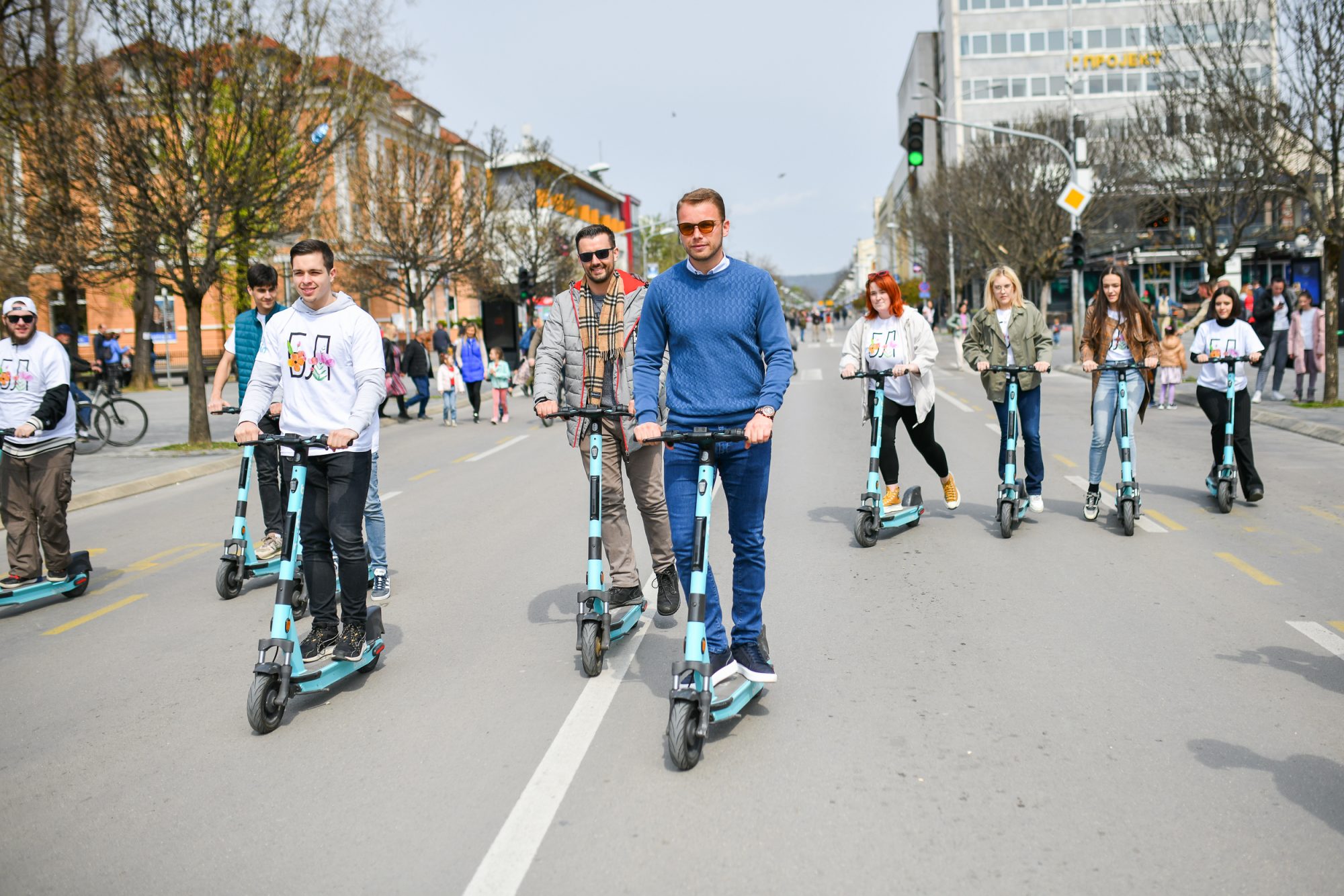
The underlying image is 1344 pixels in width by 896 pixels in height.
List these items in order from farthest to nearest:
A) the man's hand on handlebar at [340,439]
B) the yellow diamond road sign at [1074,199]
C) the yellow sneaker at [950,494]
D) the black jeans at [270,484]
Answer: the yellow diamond road sign at [1074,199], the yellow sneaker at [950,494], the black jeans at [270,484], the man's hand on handlebar at [340,439]

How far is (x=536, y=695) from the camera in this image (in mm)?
5168

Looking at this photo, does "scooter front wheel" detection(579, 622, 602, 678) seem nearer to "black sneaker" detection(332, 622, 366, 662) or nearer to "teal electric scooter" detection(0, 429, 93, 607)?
"black sneaker" detection(332, 622, 366, 662)

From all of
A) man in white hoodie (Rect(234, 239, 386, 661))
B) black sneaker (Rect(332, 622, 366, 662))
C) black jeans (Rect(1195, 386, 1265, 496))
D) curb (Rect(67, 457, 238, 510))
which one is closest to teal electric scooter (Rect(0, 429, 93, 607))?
man in white hoodie (Rect(234, 239, 386, 661))

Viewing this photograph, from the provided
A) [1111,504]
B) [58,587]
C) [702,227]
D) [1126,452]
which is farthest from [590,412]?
[1111,504]

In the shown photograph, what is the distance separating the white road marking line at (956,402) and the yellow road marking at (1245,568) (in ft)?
38.3

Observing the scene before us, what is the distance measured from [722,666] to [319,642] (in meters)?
1.87

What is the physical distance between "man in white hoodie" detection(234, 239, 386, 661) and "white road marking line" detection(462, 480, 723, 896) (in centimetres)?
113


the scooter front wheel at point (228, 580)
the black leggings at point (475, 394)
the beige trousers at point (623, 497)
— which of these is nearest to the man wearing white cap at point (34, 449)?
the scooter front wheel at point (228, 580)

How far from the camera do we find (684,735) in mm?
4148

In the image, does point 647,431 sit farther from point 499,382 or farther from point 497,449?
point 499,382

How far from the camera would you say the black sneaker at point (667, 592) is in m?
6.38

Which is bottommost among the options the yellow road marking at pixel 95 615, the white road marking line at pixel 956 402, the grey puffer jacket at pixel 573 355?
the yellow road marking at pixel 95 615

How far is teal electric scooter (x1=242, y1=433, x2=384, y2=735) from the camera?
15.8 feet

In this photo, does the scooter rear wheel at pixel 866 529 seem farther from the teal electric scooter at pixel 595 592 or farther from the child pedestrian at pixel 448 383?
the child pedestrian at pixel 448 383
